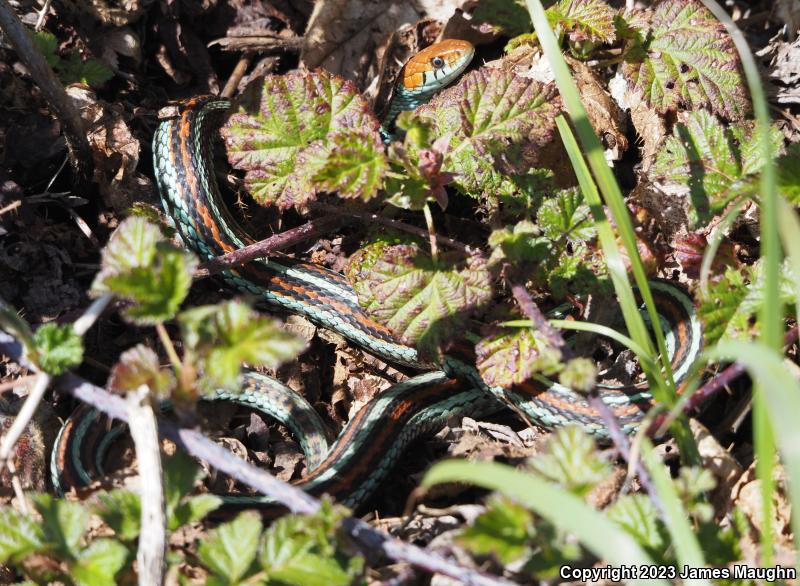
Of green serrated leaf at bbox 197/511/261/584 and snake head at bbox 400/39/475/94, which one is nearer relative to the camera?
green serrated leaf at bbox 197/511/261/584

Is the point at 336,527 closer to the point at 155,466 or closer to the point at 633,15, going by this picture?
the point at 155,466

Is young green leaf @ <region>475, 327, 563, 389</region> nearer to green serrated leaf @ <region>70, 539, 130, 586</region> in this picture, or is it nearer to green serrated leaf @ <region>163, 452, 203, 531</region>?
green serrated leaf @ <region>163, 452, 203, 531</region>

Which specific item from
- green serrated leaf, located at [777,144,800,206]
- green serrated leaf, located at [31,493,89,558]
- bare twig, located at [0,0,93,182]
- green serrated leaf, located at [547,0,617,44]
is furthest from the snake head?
green serrated leaf, located at [31,493,89,558]

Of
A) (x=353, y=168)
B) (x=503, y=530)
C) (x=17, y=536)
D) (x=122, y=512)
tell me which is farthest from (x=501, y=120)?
(x=17, y=536)

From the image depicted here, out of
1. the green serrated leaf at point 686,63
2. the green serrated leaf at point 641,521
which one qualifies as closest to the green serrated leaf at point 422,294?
the green serrated leaf at point 641,521

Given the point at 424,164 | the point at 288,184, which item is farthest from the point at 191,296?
the point at 424,164

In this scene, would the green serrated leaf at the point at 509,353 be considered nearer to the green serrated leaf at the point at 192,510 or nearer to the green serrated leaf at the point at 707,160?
the green serrated leaf at the point at 707,160

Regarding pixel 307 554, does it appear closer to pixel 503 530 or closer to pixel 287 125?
pixel 503 530
